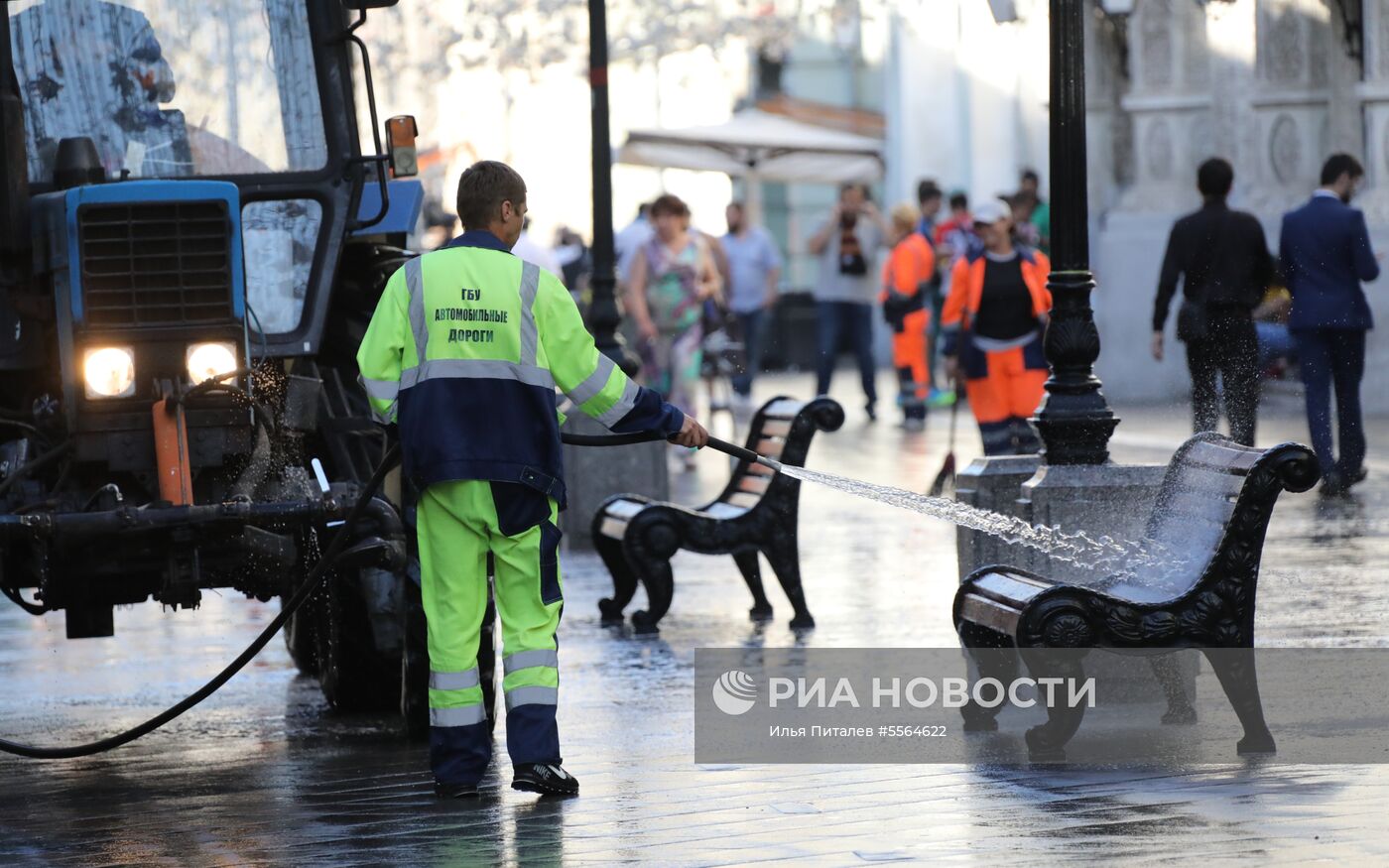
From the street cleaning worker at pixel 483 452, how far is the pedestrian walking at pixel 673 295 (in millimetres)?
11188

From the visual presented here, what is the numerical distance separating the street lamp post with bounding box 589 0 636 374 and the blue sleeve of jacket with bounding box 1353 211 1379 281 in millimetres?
4284

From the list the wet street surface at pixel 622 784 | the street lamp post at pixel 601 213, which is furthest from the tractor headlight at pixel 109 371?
the street lamp post at pixel 601 213

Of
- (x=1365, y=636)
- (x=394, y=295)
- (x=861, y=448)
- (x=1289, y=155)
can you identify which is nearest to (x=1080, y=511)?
(x=1365, y=636)

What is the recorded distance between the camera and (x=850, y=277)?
24.1 m

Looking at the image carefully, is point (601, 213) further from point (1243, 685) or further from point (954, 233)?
point (954, 233)

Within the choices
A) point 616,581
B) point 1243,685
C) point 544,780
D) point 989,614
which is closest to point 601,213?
point 616,581

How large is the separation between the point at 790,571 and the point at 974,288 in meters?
3.75

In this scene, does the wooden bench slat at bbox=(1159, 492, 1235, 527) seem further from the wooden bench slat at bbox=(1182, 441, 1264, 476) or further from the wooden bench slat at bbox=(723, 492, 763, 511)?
the wooden bench slat at bbox=(723, 492, 763, 511)

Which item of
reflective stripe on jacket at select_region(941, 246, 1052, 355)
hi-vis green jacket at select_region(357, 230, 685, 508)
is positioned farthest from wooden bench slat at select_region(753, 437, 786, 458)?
hi-vis green jacket at select_region(357, 230, 685, 508)

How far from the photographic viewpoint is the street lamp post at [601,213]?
560 inches

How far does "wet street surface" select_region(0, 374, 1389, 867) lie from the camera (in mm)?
6254

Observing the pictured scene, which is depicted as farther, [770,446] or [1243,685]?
[770,446]

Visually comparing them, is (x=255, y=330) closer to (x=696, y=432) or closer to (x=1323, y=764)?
(x=696, y=432)

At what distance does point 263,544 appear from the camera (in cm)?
756
